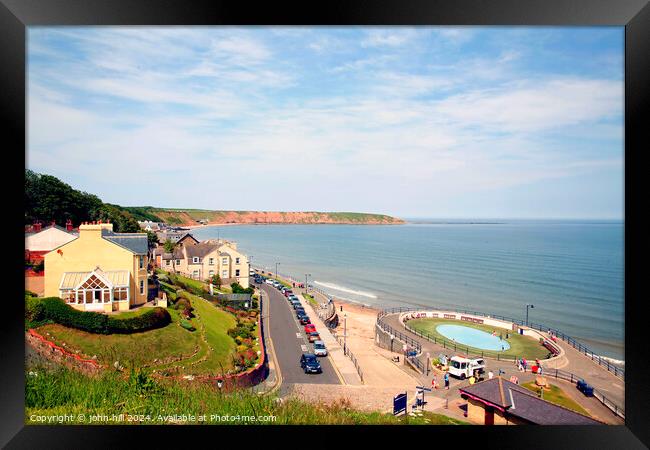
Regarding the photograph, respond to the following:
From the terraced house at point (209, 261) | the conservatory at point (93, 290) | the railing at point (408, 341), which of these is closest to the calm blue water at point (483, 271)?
the terraced house at point (209, 261)

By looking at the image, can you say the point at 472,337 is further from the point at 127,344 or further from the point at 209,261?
the point at 127,344

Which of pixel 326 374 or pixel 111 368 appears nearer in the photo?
pixel 111 368

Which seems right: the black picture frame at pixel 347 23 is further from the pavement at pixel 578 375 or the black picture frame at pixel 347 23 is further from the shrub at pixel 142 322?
the shrub at pixel 142 322

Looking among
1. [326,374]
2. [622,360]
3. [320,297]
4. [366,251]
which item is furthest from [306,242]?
[622,360]

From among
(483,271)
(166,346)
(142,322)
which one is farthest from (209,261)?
(483,271)

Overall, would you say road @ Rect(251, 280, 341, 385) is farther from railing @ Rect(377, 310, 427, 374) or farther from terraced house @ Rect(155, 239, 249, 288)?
railing @ Rect(377, 310, 427, 374)

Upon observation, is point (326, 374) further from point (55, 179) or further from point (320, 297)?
point (320, 297)
